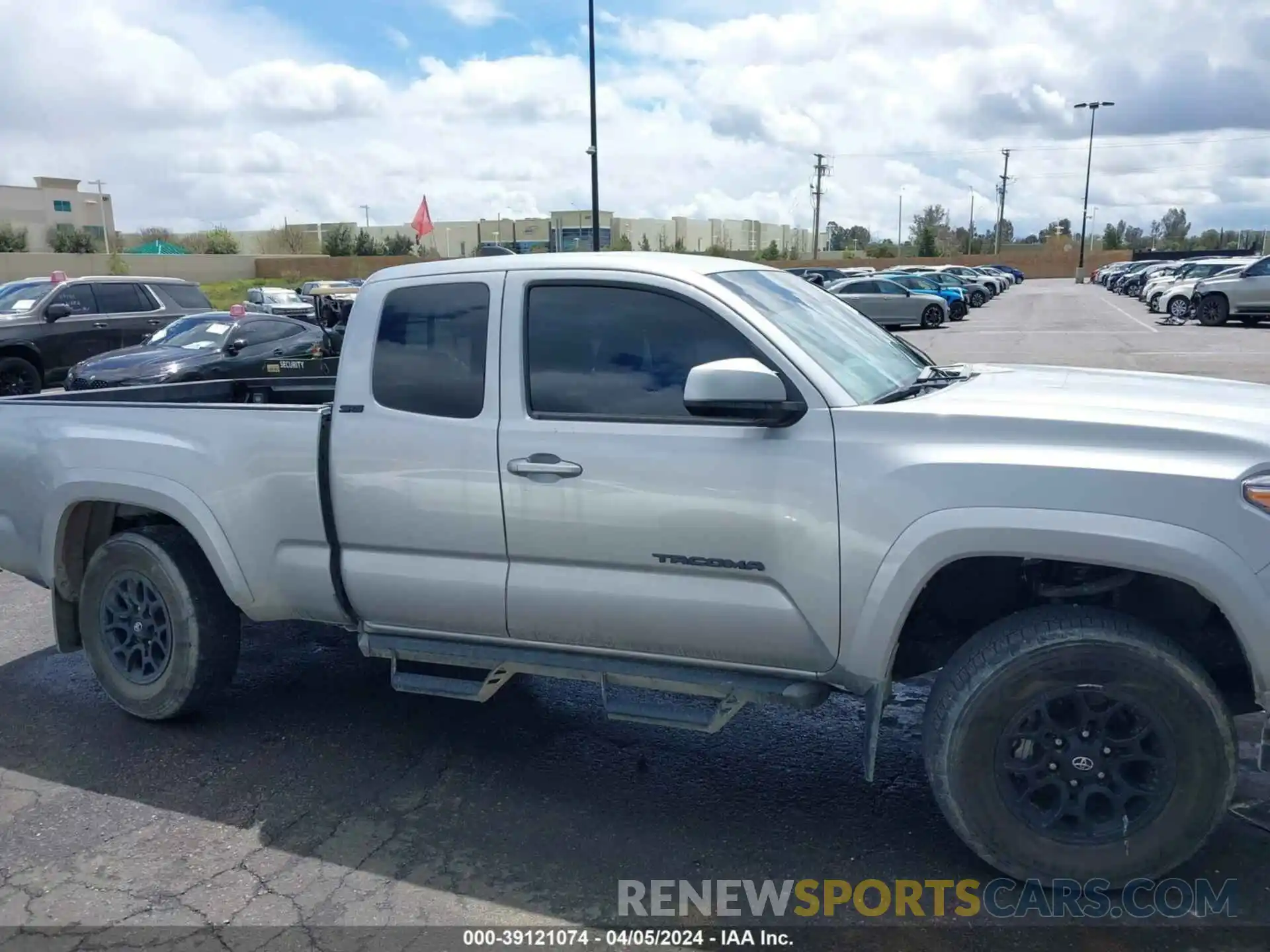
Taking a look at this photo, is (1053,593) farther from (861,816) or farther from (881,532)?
(861,816)

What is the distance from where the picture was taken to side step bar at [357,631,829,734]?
3559 mm

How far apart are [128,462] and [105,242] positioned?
3119 inches

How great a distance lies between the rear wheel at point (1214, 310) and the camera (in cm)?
2644

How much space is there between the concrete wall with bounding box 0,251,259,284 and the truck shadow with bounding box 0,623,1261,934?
1746 inches

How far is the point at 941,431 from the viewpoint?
3254 mm

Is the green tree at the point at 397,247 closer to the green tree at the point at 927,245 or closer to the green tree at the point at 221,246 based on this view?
the green tree at the point at 221,246

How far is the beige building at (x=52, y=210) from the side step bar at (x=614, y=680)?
84.7 metres

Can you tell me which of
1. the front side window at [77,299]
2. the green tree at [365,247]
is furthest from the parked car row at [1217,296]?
the green tree at [365,247]

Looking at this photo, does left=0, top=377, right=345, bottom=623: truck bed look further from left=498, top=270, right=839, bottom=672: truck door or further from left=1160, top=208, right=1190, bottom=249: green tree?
left=1160, top=208, right=1190, bottom=249: green tree

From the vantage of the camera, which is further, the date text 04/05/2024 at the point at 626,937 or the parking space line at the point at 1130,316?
the parking space line at the point at 1130,316

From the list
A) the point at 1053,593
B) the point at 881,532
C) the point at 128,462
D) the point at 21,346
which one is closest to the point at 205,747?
the point at 128,462

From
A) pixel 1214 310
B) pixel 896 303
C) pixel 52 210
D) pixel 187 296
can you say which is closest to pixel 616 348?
pixel 187 296

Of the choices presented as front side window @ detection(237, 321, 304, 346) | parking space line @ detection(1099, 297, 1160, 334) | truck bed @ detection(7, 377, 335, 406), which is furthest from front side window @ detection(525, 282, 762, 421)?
parking space line @ detection(1099, 297, 1160, 334)

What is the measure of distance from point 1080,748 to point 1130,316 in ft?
111
